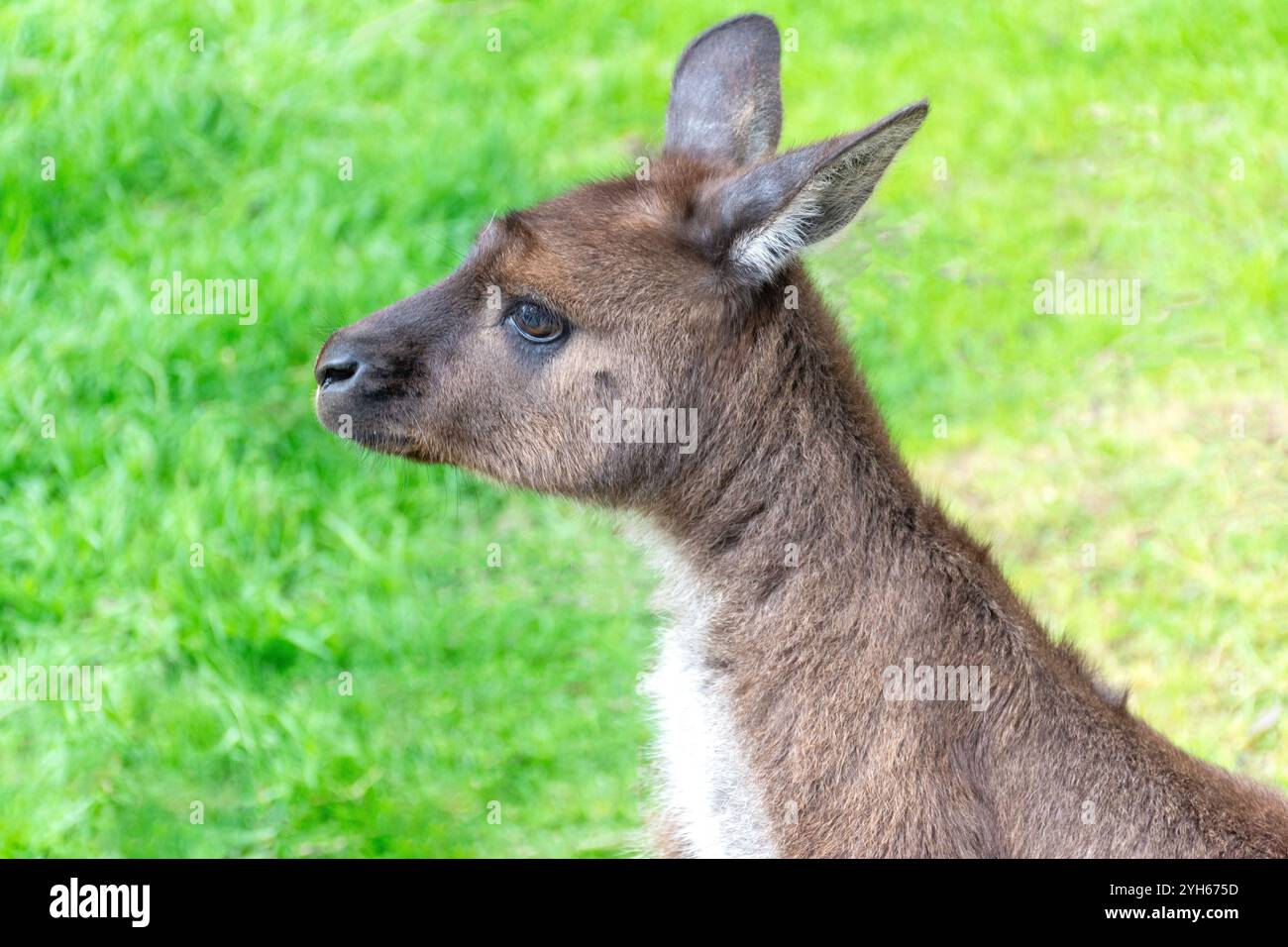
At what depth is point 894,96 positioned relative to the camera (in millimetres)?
9750

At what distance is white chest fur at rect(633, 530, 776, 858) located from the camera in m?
4.79

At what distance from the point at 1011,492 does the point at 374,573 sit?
2.76 m

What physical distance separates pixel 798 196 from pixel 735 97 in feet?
3.85

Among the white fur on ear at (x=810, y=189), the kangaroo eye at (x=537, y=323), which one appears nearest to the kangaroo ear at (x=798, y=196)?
the white fur on ear at (x=810, y=189)

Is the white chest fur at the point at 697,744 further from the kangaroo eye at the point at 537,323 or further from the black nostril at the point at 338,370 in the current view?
the black nostril at the point at 338,370

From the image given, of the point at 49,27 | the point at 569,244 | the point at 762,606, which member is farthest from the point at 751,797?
the point at 49,27

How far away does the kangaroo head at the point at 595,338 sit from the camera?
493 cm

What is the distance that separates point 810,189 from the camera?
14.9 feet

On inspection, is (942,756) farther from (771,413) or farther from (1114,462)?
(1114,462)

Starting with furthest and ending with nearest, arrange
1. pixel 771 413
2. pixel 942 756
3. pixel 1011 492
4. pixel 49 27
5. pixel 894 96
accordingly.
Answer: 1. pixel 894 96
2. pixel 49 27
3. pixel 1011 492
4. pixel 771 413
5. pixel 942 756

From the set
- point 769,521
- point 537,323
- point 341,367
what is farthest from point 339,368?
point 769,521

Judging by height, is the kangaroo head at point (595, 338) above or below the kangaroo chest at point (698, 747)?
above

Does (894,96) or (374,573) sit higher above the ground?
(894,96)

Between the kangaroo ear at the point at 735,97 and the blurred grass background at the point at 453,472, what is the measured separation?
0.49 metres
